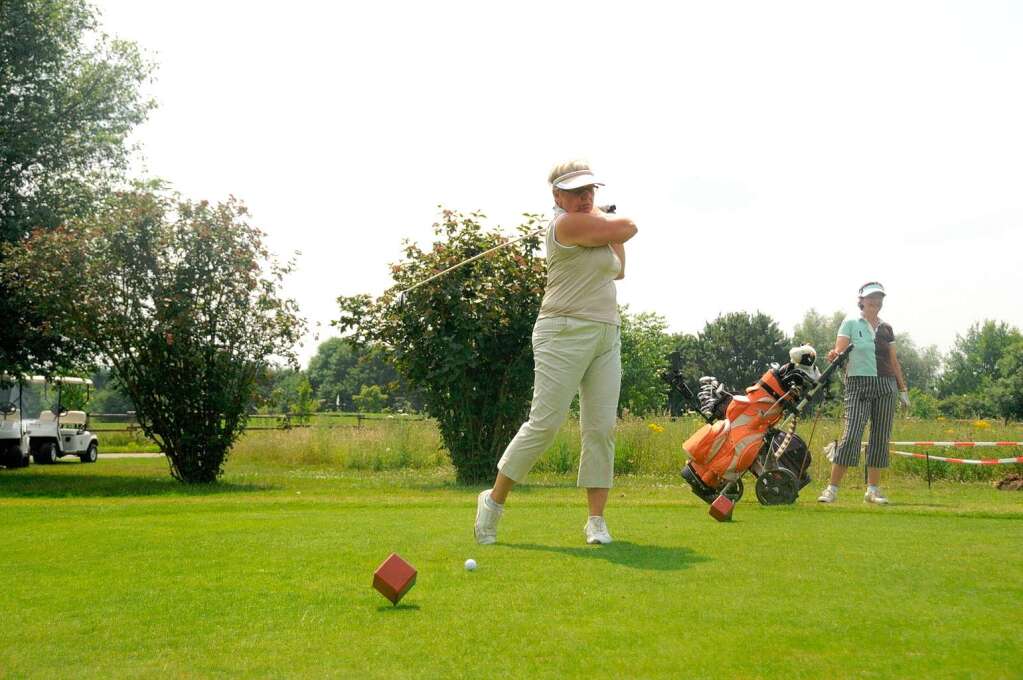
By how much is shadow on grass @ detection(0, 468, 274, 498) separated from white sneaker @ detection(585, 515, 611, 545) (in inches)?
336

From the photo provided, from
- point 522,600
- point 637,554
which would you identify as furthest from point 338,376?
point 522,600

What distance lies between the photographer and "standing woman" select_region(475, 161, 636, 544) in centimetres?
570

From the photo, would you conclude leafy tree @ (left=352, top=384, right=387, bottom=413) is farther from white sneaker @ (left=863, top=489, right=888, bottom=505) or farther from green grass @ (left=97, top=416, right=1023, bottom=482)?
white sneaker @ (left=863, top=489, right=888, bottom=505)

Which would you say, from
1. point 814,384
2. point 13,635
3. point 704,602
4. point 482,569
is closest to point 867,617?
point 704,602

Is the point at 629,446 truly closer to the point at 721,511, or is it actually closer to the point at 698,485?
the point at 698,485

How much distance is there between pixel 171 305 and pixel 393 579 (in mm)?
12453

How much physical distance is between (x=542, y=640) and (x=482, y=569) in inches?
53.0

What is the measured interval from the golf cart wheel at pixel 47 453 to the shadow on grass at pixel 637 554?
90.6 ft

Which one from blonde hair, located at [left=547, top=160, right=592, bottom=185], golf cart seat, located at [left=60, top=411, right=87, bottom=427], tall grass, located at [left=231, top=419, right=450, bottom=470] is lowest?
tall grass, located at [left=231, top=419, right=450, bottom=470]

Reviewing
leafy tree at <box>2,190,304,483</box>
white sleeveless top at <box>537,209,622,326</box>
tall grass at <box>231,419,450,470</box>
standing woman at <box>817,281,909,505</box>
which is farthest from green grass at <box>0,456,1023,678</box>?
tall grass at <box>231,419,450,470</box>

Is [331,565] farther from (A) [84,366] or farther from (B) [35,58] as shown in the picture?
Answer: (B) [35,58]

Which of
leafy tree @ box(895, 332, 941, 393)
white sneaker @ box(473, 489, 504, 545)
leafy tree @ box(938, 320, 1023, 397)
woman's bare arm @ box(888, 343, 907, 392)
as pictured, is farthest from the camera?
leafy tree @ box(895, 332, 941, 393)

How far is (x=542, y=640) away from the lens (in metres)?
3.27

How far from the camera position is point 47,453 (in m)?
29.4
